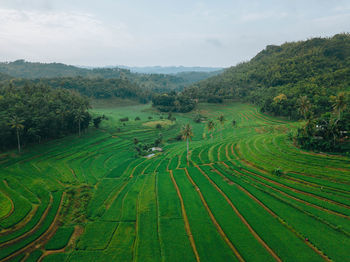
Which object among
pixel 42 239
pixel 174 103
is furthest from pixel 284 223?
pixel 174 103

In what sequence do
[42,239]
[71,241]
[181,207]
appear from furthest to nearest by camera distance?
1. [181,207]
2. [42,239]
3. [71,241]

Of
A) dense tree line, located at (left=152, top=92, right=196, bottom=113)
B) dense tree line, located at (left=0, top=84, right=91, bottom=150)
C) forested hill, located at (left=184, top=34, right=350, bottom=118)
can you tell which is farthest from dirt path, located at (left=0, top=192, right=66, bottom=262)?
dense tree line, located at (left=152, top=92, right=196, bottom=113)

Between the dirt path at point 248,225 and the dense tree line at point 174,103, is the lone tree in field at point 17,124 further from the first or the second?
the dense tree line at point 174,103

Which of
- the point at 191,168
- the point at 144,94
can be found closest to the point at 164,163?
the point at 191,168

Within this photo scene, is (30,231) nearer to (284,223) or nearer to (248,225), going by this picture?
(248,225)

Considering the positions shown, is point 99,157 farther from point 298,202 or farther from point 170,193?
point 298,202

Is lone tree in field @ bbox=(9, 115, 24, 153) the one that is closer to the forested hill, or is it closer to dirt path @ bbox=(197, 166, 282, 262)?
dirt path @ bbox=(197, 166, 282, 262)
